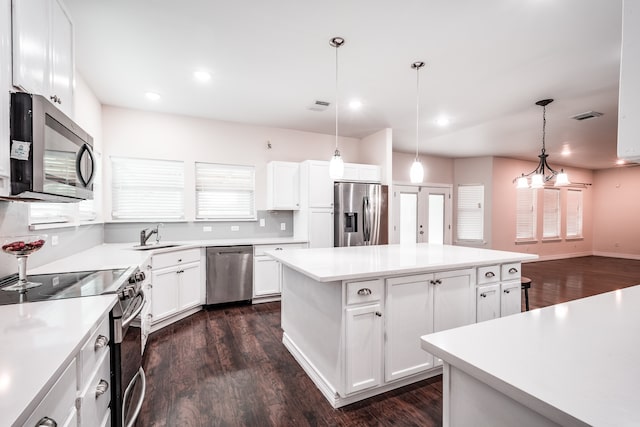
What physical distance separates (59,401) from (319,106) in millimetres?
3738

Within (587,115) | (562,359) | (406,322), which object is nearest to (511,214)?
(587,115)

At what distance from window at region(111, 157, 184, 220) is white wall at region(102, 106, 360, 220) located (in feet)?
0.28

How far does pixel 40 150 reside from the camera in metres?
1.31

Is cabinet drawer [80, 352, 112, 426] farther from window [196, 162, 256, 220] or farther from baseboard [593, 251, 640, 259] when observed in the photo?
baseboard [593, 251, 640, 259]

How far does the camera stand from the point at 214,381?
7.60 feet

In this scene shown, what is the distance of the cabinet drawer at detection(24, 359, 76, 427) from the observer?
0.74m

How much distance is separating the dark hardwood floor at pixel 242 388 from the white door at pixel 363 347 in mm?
184

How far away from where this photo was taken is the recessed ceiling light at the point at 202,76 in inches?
119

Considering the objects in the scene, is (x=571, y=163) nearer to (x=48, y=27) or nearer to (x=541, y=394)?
(x=541, y=394)

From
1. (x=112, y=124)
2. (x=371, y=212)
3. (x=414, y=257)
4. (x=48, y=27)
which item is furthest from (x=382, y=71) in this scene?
(x=112, y=124)

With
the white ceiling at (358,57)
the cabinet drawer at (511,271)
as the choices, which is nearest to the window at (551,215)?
the white ceiling at (358,57)

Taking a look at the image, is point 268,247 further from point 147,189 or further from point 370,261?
point 370,261

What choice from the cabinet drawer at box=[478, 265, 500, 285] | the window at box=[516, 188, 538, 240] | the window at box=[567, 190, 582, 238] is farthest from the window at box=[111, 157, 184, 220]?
the window at box=[567, 190, 582, 238]

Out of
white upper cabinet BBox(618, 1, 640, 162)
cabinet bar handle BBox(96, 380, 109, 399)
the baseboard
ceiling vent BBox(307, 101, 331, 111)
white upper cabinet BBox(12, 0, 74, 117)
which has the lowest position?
the baseboard
